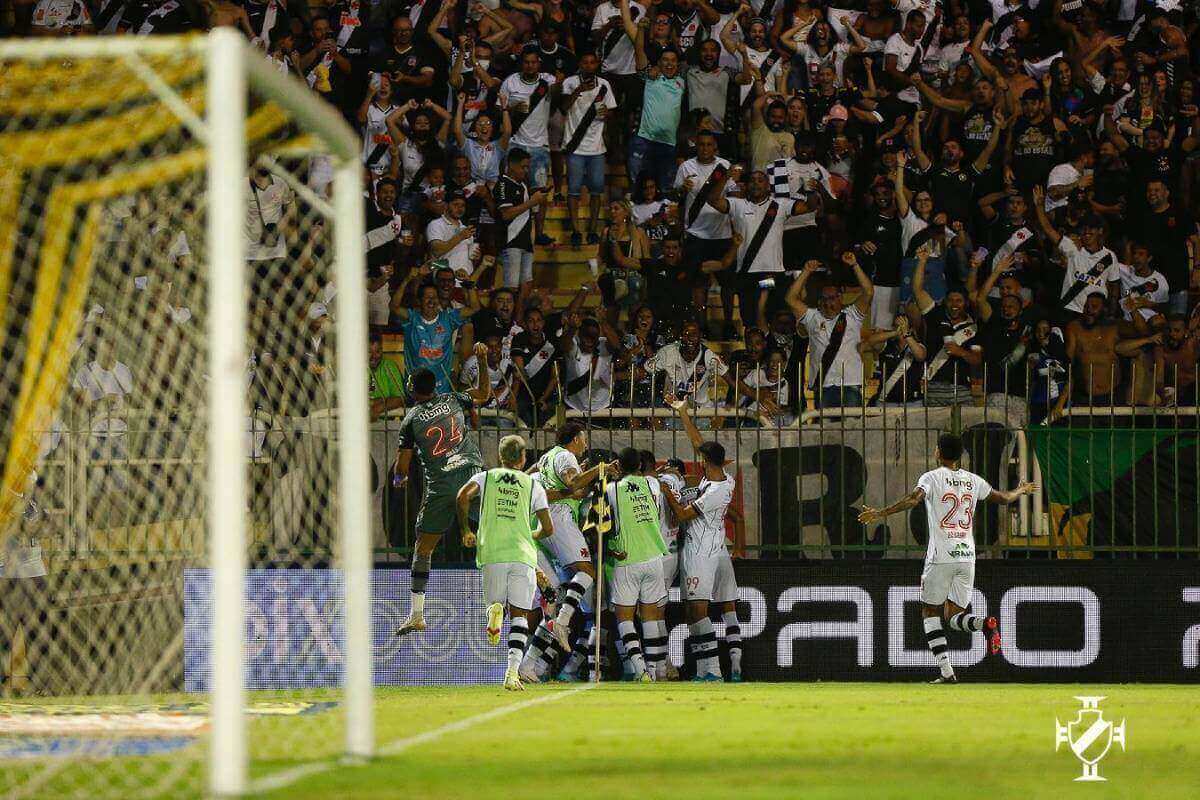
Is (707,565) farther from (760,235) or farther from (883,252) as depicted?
(883,252)

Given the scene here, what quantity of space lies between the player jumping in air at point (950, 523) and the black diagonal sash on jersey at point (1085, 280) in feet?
13.6

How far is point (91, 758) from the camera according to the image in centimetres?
796

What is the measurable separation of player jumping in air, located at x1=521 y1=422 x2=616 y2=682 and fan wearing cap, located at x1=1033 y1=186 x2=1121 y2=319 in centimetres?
594

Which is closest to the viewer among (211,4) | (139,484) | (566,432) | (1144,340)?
(139,484)

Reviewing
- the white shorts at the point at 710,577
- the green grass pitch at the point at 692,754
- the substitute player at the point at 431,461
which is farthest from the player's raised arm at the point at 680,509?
the green grass pitch at the point at 692,754

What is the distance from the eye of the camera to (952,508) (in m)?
15.0

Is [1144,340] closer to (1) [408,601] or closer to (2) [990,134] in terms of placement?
(2) [990,134]

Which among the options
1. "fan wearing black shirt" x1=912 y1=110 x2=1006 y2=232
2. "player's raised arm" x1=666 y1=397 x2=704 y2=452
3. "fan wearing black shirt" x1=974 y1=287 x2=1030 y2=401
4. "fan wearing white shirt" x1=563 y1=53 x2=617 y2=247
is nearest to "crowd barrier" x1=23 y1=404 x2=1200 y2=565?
"player's raised arm" x1=666 y1=397 x2=704 y2=452

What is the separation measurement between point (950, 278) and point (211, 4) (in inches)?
358

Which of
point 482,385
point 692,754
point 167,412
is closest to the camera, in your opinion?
point 692,754

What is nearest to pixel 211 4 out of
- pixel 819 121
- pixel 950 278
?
pixel 819 121

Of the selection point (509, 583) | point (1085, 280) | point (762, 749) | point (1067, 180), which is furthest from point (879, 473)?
point (762, 749)

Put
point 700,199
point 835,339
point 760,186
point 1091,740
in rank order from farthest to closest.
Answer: point 700,199 → point 760,186 → point 835,339 → point 1091,740

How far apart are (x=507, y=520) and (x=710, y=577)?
7.50 ft
